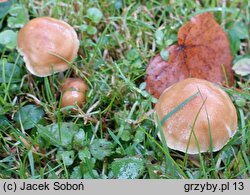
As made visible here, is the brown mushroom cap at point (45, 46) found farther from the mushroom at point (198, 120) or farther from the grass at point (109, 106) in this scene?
the mushroom at point (198, 120)

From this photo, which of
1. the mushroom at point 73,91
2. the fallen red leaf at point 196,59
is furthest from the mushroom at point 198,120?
the mushroom at point 73,91

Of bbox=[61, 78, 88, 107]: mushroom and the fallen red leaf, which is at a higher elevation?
the fallen red leaf

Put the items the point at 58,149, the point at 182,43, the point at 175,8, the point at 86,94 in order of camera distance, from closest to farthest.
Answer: the point at 58,149, the point at 86,94, the point at 182,43, the point at 175,8

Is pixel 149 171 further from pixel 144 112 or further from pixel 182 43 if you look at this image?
pixel 182 43

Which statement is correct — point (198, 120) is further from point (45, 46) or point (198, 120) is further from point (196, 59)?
point (45, 46)

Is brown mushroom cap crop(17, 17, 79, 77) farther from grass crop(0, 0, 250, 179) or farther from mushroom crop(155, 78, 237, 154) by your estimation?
mushroom crop(155, 78, 237, 154)

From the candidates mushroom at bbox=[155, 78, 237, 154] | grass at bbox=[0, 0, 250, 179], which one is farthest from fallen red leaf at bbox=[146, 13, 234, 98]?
mushroom at bbox=[155, 78, 237, 154]

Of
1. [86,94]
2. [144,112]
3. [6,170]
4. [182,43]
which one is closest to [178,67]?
[182,43]
